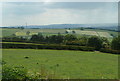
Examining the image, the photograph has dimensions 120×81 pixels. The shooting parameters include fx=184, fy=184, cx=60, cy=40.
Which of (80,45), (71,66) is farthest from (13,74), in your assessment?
(80,45)

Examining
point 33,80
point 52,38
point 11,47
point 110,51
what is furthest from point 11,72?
point 52,38

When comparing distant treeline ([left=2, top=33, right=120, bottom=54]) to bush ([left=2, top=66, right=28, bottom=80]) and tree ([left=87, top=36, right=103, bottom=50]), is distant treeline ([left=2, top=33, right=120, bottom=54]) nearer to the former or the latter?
tree ([left=87, top=36, right=103, bottom=50])

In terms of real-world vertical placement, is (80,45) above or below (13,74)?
below

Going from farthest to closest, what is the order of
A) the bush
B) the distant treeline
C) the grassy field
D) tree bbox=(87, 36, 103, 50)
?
tree bbox=(87, 36, 103, 50) < the distant treeline < the grassy field < the bush

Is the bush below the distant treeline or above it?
above

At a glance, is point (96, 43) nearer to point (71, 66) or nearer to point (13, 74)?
point (71, 66)

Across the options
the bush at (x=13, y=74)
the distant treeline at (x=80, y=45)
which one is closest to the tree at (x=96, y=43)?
the distant treeline at (x=80, y=45)

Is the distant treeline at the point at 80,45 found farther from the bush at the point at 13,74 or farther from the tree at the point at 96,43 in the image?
the bush at the point at 13,74

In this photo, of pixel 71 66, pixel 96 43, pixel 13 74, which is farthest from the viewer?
pixel 96 43

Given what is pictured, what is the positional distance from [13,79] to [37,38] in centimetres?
3577

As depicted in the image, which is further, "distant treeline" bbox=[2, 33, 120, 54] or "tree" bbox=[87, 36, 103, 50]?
"tree" bbox=[87, 36, 103, 50]

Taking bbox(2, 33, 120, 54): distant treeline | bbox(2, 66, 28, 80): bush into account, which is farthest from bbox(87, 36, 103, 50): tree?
bbox(2, 66, 28, 80): bush

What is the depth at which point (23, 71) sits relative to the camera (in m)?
8.59

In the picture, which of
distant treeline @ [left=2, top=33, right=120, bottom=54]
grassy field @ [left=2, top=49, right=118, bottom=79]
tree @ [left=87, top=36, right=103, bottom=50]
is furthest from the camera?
tree @ [left=87, top=36, right=103, bottom=50]
